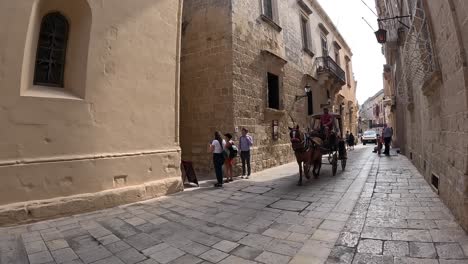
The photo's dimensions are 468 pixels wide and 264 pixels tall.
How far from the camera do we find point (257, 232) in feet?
11.2

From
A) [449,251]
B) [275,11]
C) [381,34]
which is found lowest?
[449,251]

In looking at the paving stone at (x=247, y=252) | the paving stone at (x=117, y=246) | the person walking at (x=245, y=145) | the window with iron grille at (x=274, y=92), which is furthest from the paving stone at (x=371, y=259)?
the window with iron grille at (x=274, y=92)

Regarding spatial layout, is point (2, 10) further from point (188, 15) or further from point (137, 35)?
point (188, 15)

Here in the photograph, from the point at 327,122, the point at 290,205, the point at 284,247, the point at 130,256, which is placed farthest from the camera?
the point at 327,122

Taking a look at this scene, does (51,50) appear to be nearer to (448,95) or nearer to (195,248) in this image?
(195,248)

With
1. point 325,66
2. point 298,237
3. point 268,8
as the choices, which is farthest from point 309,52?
point 298,237

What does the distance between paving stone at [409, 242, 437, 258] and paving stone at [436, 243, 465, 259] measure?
55mm

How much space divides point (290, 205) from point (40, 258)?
3623 millimetres

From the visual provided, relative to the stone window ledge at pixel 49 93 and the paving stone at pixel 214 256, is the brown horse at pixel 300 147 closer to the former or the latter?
the paving stone at pixel 214 256

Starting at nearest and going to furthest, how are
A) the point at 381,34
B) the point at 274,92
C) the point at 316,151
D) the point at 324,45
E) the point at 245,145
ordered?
the point at 316,151, the point at 245,145, the point at 381,34, the point at 274,92, the point at 324,45

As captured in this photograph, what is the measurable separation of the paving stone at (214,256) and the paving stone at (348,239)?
134cm

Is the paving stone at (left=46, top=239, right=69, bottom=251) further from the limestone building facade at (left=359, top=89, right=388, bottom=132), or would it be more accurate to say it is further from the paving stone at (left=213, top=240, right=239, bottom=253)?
the limestone building facade at (left=359, top=89, right=388, bottom=132)

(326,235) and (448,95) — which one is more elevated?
(448,95)

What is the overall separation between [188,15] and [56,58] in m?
6.19
